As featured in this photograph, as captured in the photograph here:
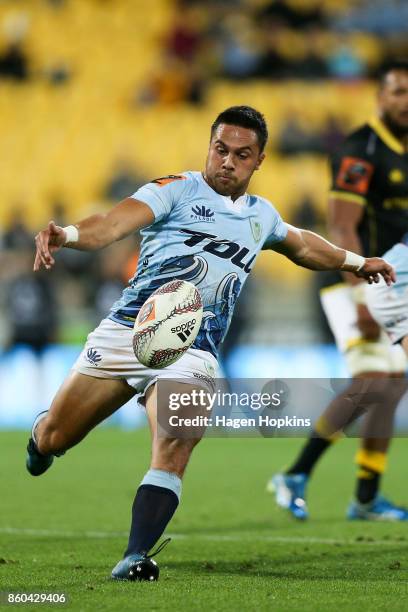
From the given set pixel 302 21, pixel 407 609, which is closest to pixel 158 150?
pixel 302 21

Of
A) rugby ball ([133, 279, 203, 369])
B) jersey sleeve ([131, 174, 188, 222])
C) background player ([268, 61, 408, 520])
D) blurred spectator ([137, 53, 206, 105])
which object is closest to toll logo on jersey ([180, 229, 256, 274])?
jersey sleeve ([131, 174, 188, 222])

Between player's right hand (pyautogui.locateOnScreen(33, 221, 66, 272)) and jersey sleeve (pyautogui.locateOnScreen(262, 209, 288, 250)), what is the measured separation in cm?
136

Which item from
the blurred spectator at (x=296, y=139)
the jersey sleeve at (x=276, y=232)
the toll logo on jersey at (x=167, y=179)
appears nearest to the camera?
Result: the toll logo on jersey at (x=167, y=179)

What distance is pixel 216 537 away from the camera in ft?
→ 21.3

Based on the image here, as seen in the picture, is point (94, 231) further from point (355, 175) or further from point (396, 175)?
point (396, 175)

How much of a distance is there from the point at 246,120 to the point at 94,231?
102 centimetres

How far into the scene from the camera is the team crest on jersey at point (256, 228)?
525 centimetres

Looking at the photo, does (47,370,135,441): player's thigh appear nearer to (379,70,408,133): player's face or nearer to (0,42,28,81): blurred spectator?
(379,70,408,133): player's face

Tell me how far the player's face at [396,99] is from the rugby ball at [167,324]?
3091 millimetres

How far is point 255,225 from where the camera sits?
208 inches

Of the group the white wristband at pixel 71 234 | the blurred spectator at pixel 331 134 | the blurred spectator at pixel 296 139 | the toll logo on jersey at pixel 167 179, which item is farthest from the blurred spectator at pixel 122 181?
the white wristband at pixel 71 234

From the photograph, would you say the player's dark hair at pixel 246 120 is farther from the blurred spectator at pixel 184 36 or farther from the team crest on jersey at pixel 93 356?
the blurred spectator at pixel 184 36

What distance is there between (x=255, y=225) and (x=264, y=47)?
57.4ft

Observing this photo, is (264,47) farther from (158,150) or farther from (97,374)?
(97,374)
